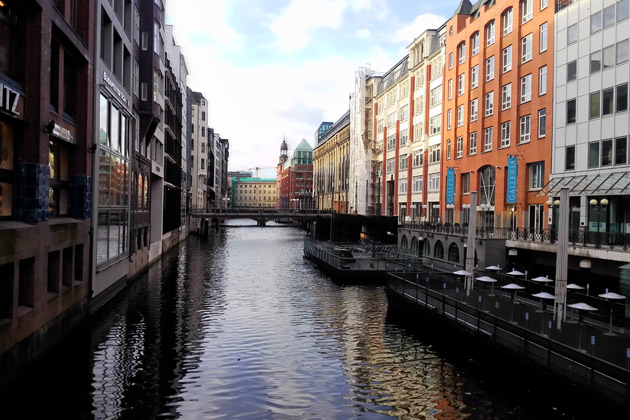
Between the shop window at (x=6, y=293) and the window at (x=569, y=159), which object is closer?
the shop window at (x=6, y=293)

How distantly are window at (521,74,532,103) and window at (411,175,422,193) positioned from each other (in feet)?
83.7

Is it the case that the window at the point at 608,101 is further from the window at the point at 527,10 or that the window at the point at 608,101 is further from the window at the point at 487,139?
the window at the point at 487,139

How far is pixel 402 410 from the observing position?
15.5 meters

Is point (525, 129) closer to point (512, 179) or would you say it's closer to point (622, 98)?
point (512, 179)

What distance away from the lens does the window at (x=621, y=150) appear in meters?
31.2

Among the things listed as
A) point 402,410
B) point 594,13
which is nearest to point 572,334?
point 402,410

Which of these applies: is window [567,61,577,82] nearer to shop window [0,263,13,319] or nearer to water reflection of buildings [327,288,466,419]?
water reflection of buildings [327,288,466,419]

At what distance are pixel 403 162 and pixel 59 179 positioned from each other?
5707 cm

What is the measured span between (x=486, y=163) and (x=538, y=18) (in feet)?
43.9

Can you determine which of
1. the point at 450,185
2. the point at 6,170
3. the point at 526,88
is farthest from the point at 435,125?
the point at 6,170

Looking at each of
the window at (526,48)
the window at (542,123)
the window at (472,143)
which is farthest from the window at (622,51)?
the window at (472,143)

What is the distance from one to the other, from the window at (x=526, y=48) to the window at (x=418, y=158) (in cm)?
2437

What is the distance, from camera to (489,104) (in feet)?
165

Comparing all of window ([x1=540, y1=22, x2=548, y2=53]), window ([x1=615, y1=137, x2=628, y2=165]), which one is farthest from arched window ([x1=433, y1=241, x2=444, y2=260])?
window ([x1=615, y1=137, x2=628, y2=165])
